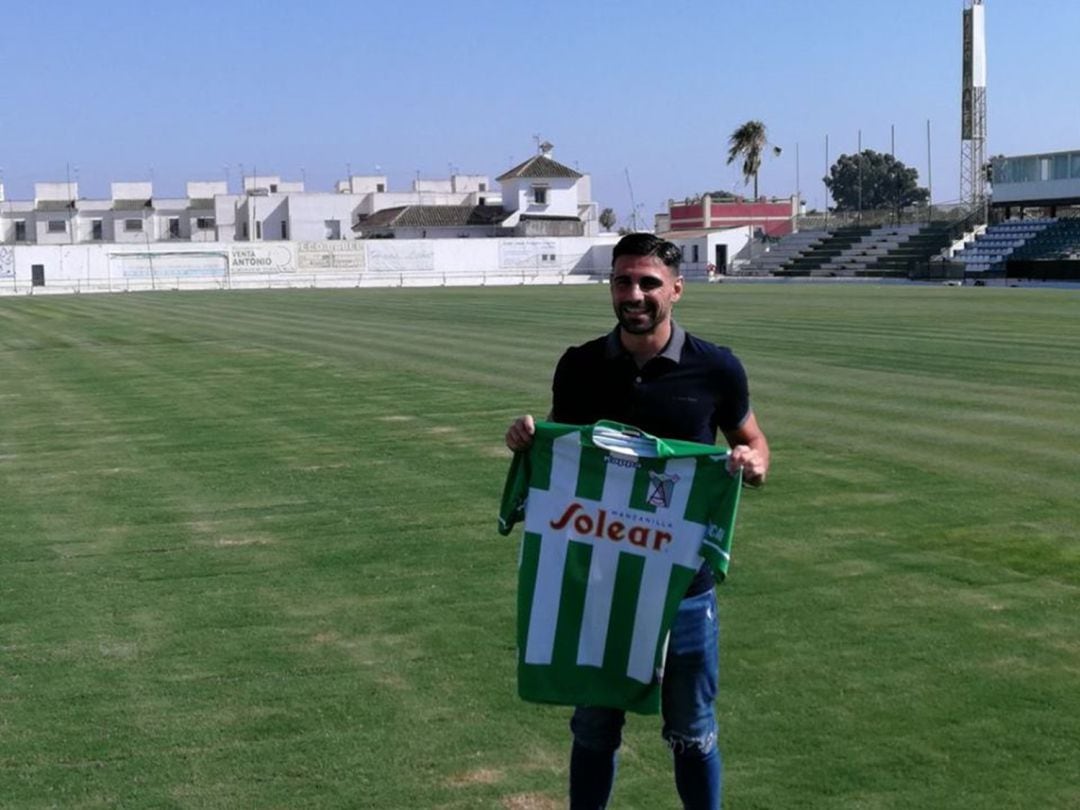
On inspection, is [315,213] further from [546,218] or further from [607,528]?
[607,528]

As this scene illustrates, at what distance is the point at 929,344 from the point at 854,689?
1925 centimetres

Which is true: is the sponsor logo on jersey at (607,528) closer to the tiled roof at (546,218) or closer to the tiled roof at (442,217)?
the tiled roof at (546,218)

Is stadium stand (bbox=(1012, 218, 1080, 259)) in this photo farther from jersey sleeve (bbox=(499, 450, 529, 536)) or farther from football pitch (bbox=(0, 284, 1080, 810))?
jersey sleeve (bbox=(499, 450, 529, 536))

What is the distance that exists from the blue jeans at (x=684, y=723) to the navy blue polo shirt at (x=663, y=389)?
0.13 meters

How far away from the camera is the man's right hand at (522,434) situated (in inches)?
173

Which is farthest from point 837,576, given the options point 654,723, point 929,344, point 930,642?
point 929,344

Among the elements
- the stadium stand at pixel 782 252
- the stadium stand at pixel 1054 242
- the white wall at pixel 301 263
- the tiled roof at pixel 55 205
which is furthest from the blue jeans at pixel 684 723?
the tiled roof at pixel 55 205

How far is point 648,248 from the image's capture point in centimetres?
440

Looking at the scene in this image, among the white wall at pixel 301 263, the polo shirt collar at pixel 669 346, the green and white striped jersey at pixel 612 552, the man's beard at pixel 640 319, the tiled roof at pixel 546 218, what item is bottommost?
the green and white striped jersey at pixel 612 552

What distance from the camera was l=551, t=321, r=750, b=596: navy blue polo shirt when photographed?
175 inches

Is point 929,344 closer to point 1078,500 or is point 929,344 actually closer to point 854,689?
point 1078,500

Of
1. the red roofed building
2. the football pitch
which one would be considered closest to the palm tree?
the red roofed building

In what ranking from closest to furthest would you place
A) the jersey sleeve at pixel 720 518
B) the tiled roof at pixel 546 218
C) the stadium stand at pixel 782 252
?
the jersey sleeve at pixel 720 518 < the stadium stand at pixel 782 252 < the tiled roof at pixel 546 218

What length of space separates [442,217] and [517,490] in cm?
10562
